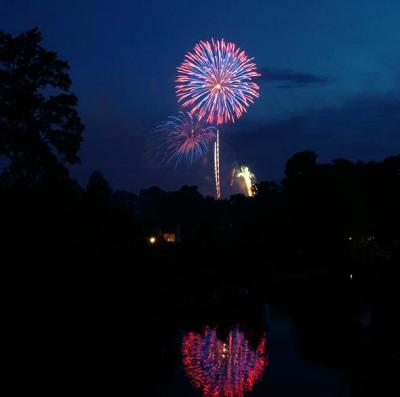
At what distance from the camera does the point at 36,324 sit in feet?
58.2

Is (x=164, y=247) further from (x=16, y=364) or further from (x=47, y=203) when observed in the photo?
(x=16, y=364)

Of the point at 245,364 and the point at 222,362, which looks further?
the point at 222,362

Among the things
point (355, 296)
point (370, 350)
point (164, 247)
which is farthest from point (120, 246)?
point (355, 296)

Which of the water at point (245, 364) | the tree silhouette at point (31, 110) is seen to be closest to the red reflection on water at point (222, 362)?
the water at point (245, 364)

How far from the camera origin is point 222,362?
80.2 feet

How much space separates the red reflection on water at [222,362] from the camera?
2133 centimetres

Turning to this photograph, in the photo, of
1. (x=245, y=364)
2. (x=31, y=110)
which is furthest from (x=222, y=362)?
(x=31, y=110)

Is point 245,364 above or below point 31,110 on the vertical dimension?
below

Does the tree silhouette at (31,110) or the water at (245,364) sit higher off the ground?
the tree silhouette at (31,110)

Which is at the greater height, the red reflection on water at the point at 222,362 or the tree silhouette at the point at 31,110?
the tree silhouette at the point at 31,110

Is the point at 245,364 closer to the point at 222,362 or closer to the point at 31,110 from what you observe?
the point at 222,362

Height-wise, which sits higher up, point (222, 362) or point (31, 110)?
point (31, 110)

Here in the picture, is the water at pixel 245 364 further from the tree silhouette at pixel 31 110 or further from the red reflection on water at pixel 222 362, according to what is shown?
the tree silhouette at pixel 31 110

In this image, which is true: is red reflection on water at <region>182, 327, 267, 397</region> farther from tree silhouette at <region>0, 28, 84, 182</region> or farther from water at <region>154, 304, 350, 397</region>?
tree silhouette at <region>0, 28, 84, 182</region>
